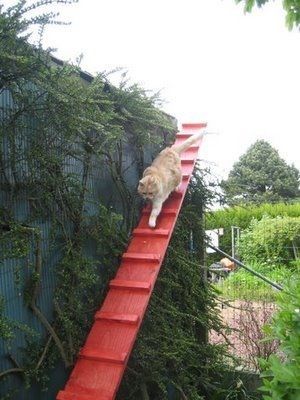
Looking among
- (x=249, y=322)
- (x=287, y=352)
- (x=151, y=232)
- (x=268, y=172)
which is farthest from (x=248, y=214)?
(x=268, y=172)

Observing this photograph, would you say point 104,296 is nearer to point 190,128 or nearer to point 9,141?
point 9,141

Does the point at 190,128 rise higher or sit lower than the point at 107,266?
higher

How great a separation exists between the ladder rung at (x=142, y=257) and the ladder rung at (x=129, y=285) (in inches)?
8.1

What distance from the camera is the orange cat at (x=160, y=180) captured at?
3.60 metres

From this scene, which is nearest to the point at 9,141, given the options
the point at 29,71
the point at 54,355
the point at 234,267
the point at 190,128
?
the point at 29,71

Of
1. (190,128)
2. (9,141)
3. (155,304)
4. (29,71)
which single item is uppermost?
(190,128)

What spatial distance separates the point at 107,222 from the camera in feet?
10.3

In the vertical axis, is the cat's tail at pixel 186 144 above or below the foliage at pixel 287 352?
above

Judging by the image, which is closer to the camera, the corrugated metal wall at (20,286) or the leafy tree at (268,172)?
the corrugated metal wall at (20,286)

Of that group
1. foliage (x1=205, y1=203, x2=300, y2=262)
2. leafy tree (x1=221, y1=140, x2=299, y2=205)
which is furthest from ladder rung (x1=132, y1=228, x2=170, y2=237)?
leafy tree (x1=221, y1=140, x2=299, y2=205)

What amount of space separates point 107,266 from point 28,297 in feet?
2.95

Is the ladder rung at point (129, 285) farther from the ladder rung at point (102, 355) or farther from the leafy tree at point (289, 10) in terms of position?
the leafy tree at point (289, 10)

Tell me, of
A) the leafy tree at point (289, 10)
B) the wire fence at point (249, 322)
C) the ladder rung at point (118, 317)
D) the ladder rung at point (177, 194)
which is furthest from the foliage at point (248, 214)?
the leafy tree at point (289, 10)

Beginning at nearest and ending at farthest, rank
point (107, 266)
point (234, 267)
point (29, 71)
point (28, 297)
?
point (29, 71)
point (28, 297)
point (107, 266)
point (234, 267)
